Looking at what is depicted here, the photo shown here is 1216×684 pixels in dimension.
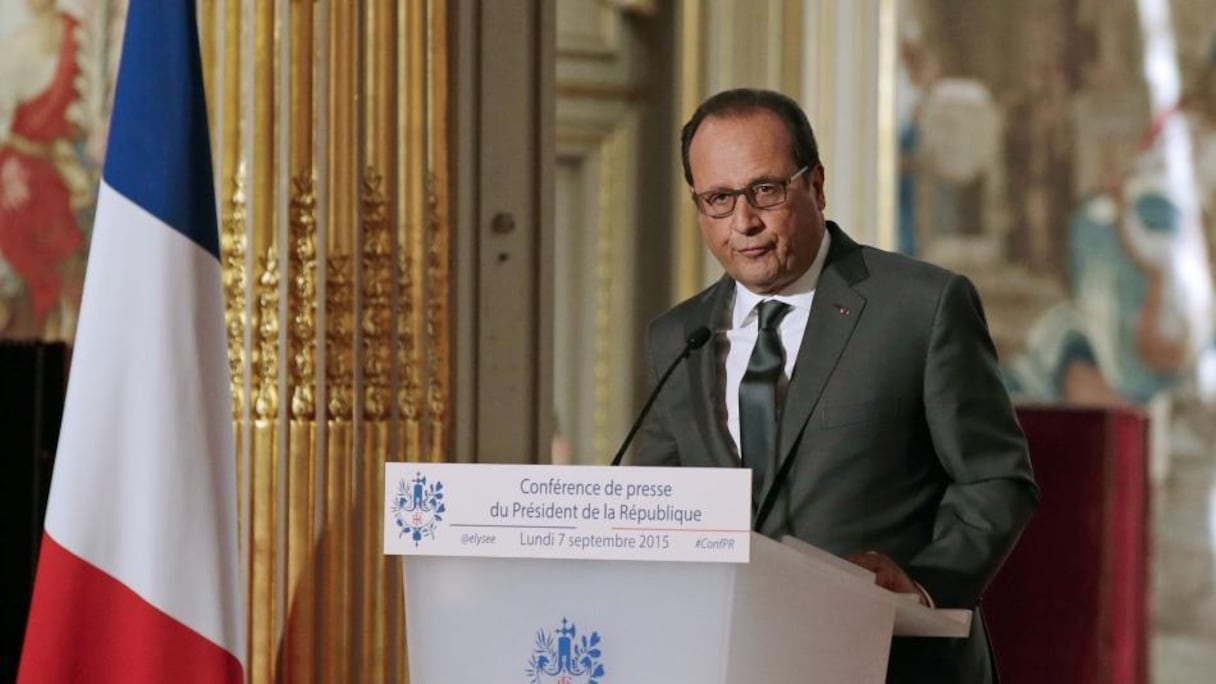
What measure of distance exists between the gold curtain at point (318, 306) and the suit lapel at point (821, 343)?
1108mm

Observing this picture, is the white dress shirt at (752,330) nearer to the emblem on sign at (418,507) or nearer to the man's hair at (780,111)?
the man's hair at (780,111)

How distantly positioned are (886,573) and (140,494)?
4.56 feet

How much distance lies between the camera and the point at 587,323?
6234 millimetres

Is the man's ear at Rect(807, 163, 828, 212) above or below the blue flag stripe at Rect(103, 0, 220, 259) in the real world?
below

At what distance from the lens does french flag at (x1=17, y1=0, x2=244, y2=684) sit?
351 cm

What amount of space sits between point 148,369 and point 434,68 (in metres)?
0.91

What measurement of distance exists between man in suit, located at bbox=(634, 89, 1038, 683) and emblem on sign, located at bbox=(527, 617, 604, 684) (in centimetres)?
53

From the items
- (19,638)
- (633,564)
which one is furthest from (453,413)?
(633,564)

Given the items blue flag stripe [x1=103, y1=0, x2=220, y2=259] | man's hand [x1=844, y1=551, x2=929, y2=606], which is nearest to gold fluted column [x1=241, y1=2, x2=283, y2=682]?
blue flag stripe [x1=103, y1=0, x2=220, y2=259]

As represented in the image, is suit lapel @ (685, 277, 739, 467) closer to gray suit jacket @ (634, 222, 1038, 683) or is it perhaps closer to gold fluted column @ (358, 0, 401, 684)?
gray suit jacket @ (634, 222, 1038, 683)

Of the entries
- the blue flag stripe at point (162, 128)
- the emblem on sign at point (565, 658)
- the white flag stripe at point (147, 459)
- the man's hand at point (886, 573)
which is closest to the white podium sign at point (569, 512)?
the emblem on sign at point (565, 658)

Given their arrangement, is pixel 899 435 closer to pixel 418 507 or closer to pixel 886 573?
pixel 886 573

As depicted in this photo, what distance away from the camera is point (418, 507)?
2.69 metres

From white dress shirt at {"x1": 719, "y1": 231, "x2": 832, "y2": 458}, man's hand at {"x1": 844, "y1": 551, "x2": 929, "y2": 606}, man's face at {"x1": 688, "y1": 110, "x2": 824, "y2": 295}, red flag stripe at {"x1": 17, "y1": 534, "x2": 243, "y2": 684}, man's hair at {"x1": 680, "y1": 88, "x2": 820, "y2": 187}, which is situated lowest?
red flag stripe at {"x1": 17, "y1": 534, "x2": 243, "y2": 684}
